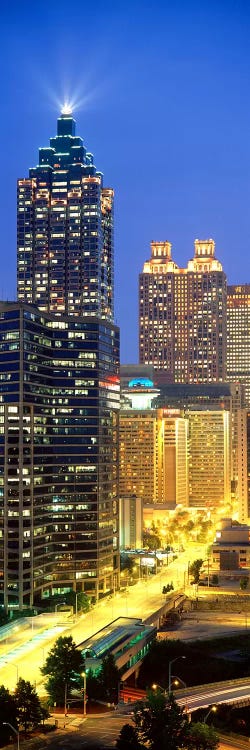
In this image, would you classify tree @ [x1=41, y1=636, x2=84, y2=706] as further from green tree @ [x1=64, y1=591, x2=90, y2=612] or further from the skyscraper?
the skyscraper

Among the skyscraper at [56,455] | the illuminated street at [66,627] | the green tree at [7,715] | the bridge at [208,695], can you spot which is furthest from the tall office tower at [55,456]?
the green tree at [7,715]

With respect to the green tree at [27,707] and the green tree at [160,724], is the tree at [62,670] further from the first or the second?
the green tree at [160,724]

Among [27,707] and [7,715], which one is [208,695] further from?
[7,715]

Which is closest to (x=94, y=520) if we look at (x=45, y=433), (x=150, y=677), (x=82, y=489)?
(x=82, y=489)

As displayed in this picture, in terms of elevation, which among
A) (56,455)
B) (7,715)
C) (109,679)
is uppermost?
(56,455)

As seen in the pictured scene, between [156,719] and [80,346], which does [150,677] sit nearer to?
[156,719]

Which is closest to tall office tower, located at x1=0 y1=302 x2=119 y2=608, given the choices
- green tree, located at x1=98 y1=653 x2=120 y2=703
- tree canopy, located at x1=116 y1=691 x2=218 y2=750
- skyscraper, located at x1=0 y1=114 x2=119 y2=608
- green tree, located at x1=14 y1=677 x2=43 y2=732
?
skyscraper, located at x1=0 y1=114 x2=119 y2=608

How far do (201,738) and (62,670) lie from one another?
77.6ft

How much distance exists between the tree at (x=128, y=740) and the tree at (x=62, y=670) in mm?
17527

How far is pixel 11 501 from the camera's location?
160m

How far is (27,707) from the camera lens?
94875mm

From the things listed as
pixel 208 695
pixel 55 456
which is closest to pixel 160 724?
pixel 208 695

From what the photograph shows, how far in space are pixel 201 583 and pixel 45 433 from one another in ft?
158

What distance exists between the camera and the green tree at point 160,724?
86.1 meters
